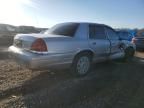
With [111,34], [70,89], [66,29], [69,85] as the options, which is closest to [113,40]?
[111,34]

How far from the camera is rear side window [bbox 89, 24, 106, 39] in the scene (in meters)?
6.52

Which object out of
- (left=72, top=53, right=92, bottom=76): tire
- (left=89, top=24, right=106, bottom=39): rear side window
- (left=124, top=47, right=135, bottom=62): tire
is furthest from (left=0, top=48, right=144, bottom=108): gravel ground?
(left=124, top=47, right=135, bottom=62): tire

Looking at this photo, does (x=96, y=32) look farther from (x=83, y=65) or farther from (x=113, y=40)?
(x=83, y=65)

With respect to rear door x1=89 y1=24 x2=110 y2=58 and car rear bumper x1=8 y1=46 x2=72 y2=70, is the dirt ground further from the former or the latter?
rear door x1=89 y1=24 x2=110 y2=58

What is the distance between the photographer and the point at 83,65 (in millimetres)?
6254

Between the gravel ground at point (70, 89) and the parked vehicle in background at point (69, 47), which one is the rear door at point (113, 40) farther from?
the gravel ground at point (70, 89)

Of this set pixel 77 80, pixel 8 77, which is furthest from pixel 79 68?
pixel 8 77

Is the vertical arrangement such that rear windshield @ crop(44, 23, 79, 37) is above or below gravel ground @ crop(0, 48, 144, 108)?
above

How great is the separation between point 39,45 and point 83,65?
1.74 metres

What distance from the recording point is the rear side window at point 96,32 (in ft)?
21.4

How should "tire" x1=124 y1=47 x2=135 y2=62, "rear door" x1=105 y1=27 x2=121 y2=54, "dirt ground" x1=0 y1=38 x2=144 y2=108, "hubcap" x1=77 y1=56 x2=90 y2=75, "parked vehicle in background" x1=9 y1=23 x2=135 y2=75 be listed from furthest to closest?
"tire" x1=124 y1=47 x2=135 y2=62
"rear door" x1=105 y1=27 x2=121 y2=54
"hubcap" x1=77 y1=56 x2=90 y2=75
"parked vehicle in background" x1=9 y1=23 x2=135 y2=75
"dirt ground" x1=0 y1=38 x2=144 y2=108

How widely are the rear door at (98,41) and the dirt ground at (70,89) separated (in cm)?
70

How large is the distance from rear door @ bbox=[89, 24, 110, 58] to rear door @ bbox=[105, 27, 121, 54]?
27 centimetres

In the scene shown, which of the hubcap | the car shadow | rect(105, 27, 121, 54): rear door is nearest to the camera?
the car shadow
